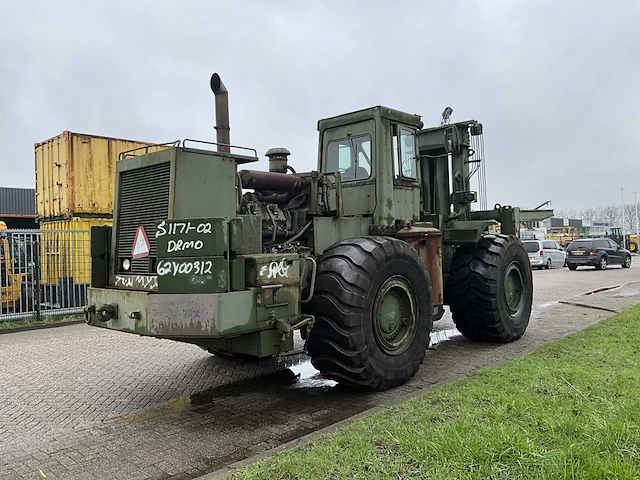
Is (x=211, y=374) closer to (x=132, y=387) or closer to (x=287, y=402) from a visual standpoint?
(x=132, y=387)

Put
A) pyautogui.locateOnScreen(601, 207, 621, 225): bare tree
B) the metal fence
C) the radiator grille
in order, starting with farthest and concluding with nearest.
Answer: pyautogui.locateOnScreen(601, 207, 621, 225): bare tree
the metal fence
the radiator grille

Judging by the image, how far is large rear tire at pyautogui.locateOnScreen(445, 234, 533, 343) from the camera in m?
7.87

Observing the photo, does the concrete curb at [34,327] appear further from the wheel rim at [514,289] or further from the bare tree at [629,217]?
the bare tree at [629,217]

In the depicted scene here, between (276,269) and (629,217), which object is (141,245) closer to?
(276,269)

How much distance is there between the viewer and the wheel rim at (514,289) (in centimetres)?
845

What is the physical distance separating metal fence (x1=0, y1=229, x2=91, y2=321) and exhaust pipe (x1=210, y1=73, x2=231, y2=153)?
25.4 ft

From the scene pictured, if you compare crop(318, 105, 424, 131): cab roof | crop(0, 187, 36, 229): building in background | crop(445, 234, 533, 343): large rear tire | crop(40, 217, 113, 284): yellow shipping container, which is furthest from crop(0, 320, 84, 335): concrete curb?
crop(0, 187, 36, 229): building in background

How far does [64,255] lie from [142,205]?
7786 millimetres

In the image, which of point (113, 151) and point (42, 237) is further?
point (113, 151)

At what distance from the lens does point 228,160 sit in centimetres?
532

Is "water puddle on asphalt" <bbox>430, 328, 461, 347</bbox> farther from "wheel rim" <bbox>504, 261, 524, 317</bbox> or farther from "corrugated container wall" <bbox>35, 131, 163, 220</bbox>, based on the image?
"corrugated container wall" <bbox>35, 131, 163, 220</bbox>

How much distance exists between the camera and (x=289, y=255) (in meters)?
5.13

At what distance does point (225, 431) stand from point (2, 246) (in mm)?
8741

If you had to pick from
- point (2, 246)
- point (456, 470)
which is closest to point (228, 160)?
point (456, 470)
